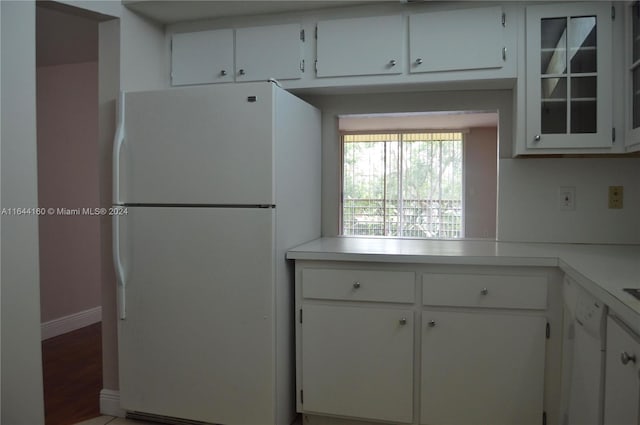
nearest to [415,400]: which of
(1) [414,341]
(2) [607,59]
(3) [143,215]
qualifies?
(1) [414,341]

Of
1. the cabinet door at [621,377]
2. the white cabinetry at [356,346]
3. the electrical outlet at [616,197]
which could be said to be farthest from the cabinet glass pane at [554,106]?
the cabinet door at [621,377]

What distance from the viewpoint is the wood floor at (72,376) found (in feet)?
7.52

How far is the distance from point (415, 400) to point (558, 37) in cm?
176

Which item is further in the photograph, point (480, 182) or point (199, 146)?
point (480, 182)

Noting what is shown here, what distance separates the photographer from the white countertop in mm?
1387

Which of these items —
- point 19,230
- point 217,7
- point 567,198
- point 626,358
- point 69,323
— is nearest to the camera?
point 626,358

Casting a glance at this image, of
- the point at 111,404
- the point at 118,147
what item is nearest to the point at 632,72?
the point at 118,147

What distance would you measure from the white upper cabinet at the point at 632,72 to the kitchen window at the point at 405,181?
261 centimetres

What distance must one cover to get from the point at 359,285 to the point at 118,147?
1.24 meters

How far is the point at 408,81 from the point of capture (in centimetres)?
218

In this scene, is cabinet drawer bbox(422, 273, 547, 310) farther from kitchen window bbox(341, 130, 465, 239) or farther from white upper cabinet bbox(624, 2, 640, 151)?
kitchen window bbox(341, 130, 465, 239)

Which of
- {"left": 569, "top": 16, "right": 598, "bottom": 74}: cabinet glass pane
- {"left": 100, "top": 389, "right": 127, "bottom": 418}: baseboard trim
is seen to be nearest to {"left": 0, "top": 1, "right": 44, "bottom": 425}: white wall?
{"left": 100, "top": 389, "right": 127, "bottom": 418}: baseboard trim

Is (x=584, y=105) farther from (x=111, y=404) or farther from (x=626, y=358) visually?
(x=111, y=404)

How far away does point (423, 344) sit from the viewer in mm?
1941
